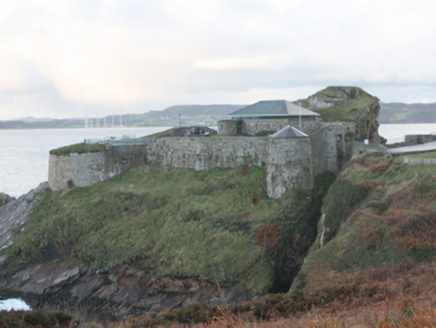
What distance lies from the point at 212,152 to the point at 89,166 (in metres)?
11.5

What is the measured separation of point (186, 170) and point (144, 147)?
6075mm

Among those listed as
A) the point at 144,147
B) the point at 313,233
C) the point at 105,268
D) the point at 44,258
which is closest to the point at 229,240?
the point at 313,233

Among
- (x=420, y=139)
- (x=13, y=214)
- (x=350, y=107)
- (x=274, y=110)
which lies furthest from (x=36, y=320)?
(x=350, y=107)

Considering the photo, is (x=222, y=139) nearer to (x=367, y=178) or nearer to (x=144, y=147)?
(x=144, y=147)

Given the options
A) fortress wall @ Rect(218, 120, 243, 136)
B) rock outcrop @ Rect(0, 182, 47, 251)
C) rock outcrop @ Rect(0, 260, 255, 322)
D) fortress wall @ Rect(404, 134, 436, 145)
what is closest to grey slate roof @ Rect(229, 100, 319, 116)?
fortress wall @ Rect(218, 120, 243, 136)

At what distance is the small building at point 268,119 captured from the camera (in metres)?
36.7

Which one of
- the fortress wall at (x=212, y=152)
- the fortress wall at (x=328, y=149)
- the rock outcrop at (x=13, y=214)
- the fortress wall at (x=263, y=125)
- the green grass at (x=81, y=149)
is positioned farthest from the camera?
the green grass at (x=81, y=149)

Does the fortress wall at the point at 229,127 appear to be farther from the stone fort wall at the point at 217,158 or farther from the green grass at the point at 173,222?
the green grass at the point at 173,222

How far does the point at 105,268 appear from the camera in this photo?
28.4 meters

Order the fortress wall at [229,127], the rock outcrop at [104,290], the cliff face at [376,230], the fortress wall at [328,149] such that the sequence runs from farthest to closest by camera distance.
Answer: the fortress wall at [229,127], the fortress wall at [328,149], the rock outcrop at [104,290], the cliff face at [376,230]

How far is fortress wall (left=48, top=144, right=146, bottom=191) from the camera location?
38.5 m

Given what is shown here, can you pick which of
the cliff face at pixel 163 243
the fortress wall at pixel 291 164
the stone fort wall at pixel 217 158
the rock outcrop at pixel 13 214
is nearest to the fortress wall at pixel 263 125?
the stone fort wall at pixel 217 158

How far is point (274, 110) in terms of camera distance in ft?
127

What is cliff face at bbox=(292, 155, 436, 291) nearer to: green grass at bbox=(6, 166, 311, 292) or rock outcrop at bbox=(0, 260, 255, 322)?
green grass at bbox=(6, 166, 311, 292)
